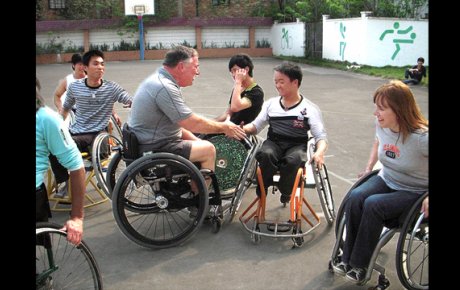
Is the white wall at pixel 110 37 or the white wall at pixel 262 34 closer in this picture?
the white wall at pixel 110 37

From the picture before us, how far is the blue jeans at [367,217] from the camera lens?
2.81m

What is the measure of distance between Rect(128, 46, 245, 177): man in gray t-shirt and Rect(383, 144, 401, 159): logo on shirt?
1321 mm

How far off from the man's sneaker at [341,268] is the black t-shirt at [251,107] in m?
1.87

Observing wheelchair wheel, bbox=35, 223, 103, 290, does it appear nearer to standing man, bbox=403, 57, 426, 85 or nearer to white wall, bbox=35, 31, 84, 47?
standing man, bbox=403, 57, 426, 85

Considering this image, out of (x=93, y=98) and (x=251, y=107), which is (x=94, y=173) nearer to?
(x=93, y=98)

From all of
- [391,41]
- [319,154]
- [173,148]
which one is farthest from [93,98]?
[391,41]

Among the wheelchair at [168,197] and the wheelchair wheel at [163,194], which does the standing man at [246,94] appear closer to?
the wheelchair at [168,197]

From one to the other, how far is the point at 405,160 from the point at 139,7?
88.1ft

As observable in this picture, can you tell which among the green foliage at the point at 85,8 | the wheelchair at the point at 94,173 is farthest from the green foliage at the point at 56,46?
the wheelchair at the point at 94,173

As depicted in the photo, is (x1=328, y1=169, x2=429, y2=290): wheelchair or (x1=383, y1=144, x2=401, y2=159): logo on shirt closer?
(x1=328, y1=169, x2=429, y2=290): wheelchair

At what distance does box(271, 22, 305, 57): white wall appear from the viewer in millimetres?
24859

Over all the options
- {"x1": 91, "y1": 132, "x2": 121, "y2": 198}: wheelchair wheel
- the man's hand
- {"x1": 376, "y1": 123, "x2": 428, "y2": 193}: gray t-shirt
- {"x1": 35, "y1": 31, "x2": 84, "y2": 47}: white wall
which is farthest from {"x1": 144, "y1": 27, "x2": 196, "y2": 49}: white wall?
the man's hand

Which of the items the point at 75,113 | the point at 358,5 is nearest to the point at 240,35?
the point at 358,5

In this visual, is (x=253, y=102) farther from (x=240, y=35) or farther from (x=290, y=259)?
(x=240, y=35)
